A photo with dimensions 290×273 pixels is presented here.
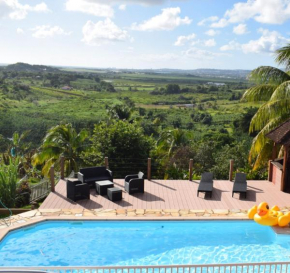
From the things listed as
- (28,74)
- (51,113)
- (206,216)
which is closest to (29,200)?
(206,216)

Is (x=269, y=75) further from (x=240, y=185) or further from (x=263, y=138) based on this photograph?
(x=240, y=185)

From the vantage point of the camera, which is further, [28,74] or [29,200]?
[28,74]

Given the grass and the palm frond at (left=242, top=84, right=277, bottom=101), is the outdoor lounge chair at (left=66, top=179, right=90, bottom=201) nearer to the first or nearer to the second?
the palm frond at (left=242, top=84, right=277, bottom=101)

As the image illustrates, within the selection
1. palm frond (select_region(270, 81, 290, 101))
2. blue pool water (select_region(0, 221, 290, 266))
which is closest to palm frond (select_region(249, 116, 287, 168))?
palm frond (select_region(270, 81, 290, 101))

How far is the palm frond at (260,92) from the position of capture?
15.3 metres

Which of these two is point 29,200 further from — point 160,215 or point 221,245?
point 221,245

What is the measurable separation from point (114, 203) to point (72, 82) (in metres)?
103

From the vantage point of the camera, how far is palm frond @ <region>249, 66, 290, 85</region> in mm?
15297

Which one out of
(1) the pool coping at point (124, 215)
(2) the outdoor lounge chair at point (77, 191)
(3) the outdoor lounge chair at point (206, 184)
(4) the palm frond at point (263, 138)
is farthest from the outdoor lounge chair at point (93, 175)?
(4) the palm frond at point (263, 138)

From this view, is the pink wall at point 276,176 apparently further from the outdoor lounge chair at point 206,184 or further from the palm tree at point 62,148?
the palm tree at point 62,148

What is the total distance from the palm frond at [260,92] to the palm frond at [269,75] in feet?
1.04

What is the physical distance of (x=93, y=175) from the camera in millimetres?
13438

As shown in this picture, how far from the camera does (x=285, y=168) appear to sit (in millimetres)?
12883

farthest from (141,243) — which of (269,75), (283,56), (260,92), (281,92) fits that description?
(283,56)
